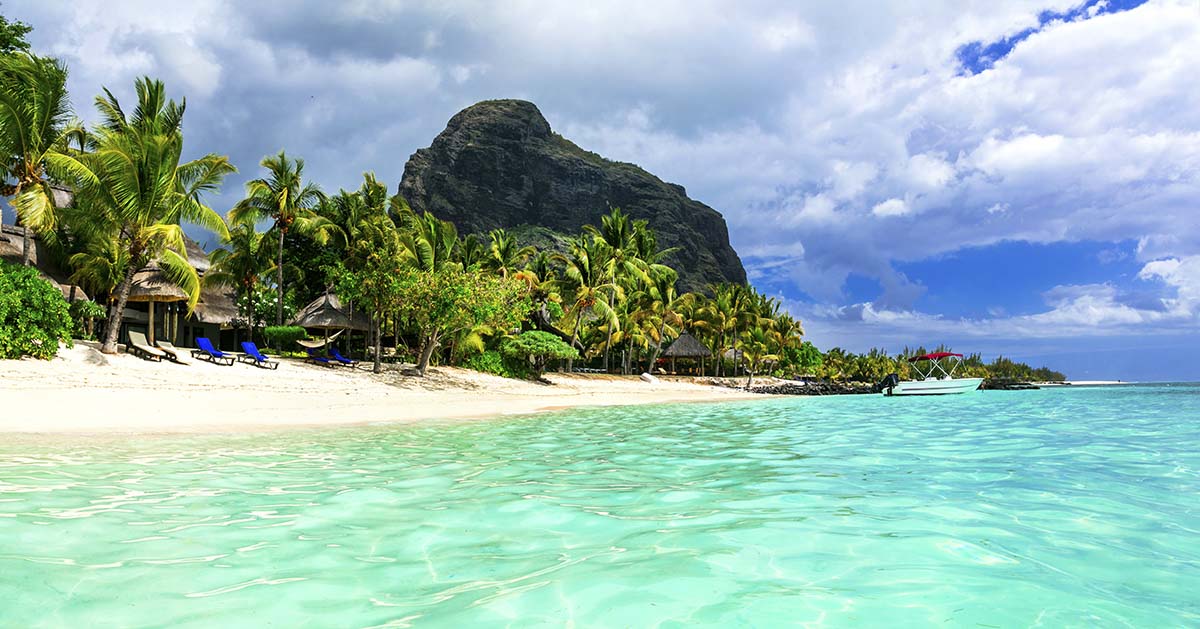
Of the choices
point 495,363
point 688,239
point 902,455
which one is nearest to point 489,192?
point 688,239

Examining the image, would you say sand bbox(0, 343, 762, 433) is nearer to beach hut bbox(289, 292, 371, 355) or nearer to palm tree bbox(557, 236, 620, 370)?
beach hut bbox(289, 292, 371, 355)

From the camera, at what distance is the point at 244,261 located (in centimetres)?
3328

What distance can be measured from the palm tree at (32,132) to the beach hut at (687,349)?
36.4 metres

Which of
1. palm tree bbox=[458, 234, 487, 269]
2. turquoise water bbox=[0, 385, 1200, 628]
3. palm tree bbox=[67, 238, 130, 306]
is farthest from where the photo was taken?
palm tree bbox=[458, 234, 487, 269]

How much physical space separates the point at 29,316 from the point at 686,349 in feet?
125

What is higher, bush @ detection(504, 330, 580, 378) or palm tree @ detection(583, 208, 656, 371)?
palm tree @ detection(583, 208, 656, 371)

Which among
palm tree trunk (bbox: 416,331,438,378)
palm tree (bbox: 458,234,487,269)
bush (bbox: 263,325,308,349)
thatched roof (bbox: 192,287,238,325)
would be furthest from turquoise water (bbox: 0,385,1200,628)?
palm tree (bbox: 458,234,487,269)

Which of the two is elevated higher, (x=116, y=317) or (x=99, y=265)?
(x=99, y=265)

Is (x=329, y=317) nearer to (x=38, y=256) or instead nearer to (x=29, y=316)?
(x=38, y=256)

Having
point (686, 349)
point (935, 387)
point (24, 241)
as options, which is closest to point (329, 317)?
point (24, 241)

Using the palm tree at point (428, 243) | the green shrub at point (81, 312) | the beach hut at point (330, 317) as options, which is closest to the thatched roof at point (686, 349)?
the palm tree at point (428, 243)

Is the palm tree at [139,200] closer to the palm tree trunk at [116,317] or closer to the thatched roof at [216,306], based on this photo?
the palm tree trunk at [116,317]

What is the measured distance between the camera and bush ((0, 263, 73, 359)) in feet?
49.4

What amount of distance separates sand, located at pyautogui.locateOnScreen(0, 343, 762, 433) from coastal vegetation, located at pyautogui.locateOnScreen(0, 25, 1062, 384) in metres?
1.75
